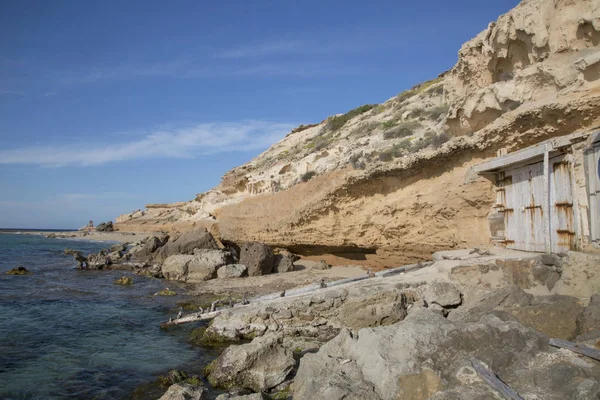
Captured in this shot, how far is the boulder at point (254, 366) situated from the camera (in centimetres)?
645

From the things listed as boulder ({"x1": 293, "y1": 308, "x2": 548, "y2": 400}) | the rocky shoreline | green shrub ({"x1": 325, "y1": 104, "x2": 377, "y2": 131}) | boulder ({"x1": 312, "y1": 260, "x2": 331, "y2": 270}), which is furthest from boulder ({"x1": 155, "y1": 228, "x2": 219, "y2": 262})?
green shrub ({"x1": 325, "y1": 104, "x2": 377, "y2": 131})

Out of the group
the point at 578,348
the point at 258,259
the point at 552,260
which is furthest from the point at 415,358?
the point at 258,259

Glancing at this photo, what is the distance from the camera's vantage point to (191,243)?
20.0 m

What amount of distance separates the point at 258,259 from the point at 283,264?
108cm

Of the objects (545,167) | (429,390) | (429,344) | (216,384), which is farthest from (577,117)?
(216,384)

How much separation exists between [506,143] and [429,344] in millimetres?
6025

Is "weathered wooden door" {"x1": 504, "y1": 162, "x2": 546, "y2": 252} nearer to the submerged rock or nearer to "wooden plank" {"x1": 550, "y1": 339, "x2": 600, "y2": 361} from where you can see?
"wooden plank" {"x1": 550, "y1": 339, "x2": 600, "y2": 361}

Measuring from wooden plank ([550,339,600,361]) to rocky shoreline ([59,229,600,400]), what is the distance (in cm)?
7

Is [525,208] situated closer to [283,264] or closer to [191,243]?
[283,264]

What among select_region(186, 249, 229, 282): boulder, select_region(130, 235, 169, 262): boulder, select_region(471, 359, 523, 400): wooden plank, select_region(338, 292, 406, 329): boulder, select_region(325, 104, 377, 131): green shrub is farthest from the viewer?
select_region(325, 104, 377, 131): green shrub

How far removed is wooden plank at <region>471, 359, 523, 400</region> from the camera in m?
4.09

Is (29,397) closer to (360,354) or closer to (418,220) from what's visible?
(360,354)

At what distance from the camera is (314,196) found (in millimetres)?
15469

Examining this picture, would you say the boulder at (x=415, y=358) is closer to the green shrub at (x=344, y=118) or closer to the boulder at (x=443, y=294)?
the boulder at (x=443, y=294)
